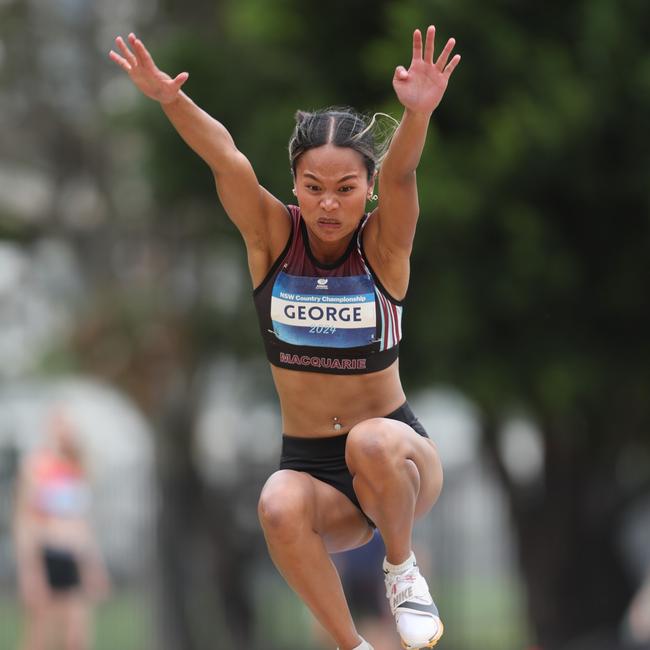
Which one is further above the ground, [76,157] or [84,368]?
[76,157]

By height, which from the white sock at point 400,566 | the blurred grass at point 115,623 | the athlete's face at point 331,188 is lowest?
the blurred grass at point 115,623

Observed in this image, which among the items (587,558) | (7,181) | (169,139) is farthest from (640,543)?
(7,181)

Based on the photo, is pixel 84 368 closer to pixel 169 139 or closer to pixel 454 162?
pixel 169 139

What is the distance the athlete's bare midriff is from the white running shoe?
588mm

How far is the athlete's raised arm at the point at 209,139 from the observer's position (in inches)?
191

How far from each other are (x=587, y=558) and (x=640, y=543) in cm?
147

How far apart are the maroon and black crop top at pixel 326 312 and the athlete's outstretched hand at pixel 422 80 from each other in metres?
0.59

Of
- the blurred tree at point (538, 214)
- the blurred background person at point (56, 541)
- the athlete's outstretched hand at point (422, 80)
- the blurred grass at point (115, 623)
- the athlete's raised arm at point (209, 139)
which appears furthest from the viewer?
the blurred grass at point (115, 623)

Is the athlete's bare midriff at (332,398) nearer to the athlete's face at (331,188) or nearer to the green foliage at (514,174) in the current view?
the athlete's face at (331,188)

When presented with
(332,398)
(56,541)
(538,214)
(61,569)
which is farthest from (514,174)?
(332,398)

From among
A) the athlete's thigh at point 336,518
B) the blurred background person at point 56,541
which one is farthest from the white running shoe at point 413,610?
the blurred background person at point 56,541

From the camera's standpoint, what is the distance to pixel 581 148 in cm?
1087

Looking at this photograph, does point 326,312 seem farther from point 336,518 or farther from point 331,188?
point 336,518

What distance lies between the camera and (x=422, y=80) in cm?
466
